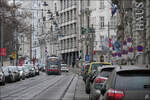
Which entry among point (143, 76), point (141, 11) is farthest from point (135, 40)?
point (143, 76)

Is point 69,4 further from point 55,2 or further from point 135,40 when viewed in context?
point 135,40

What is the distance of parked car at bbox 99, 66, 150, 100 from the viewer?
9008 millimetres

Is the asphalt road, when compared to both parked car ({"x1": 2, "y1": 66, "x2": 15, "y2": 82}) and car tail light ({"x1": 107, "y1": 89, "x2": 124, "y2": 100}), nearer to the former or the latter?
parked car ({"x1": 2, "y1": 66, "x2": 15, "y2": 82})

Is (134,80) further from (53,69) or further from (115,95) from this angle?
(53,69)

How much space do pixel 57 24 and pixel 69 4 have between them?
19.2 ft

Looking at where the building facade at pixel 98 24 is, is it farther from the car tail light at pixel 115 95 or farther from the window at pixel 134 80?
the car tail light at pixel 115 95

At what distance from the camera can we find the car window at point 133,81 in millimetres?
9203

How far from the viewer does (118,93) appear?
9055 mm

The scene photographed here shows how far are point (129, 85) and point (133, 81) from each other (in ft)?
0.46

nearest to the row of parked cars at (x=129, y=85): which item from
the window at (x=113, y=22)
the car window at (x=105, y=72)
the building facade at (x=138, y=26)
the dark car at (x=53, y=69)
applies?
the car window at (x=105, y=72)

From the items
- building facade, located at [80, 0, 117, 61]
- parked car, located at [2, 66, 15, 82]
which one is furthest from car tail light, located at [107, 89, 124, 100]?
building facade, located at [80, 0, 117, 61]

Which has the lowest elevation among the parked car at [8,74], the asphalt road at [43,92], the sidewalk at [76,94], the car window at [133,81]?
the sidewalk at [76,94]

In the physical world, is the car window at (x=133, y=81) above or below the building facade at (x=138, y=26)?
below

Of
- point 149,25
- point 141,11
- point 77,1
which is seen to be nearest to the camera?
point 149,25
